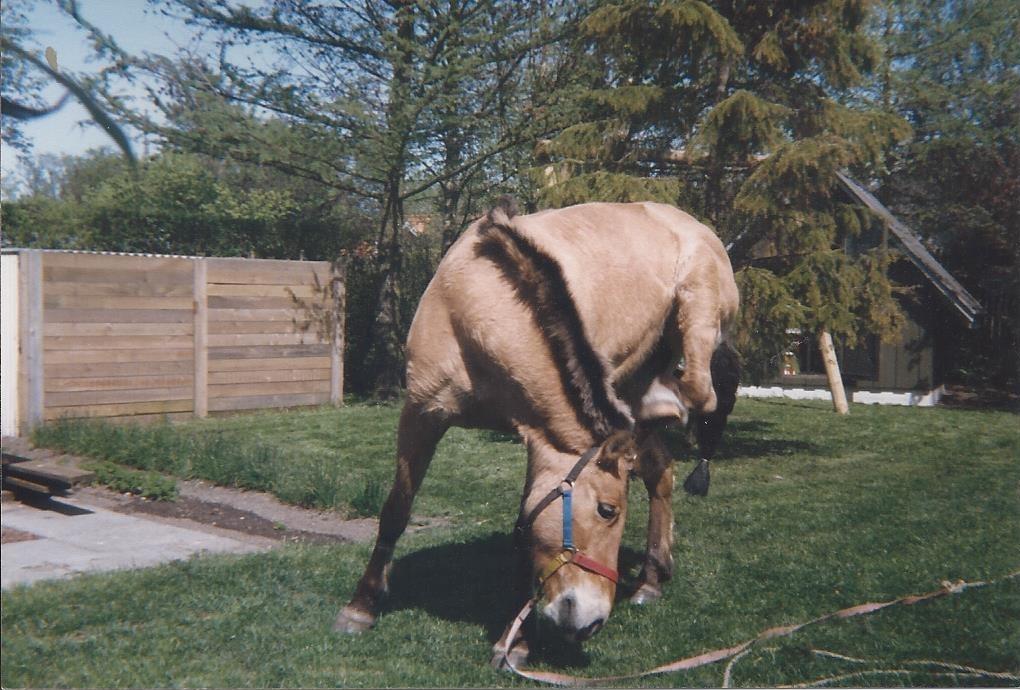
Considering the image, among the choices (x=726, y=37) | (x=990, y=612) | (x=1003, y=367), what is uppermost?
(x=726, y=37)

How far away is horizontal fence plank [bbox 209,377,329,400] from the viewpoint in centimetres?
→ 657

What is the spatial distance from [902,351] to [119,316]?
9.90 m

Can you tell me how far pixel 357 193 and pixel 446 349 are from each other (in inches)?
108

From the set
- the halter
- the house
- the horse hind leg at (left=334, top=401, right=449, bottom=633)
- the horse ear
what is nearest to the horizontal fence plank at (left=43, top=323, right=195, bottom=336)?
the horse hind leg at (left=334, top=401, right=449, bottom=633)

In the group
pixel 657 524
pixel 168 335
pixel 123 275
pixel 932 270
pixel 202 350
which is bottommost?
pixel 657 524

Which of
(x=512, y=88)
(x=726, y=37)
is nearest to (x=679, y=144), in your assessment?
(x=726, y=37)

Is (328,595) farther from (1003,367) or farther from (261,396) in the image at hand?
(1003,367)

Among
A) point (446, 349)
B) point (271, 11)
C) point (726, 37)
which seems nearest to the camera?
point (446, 349)

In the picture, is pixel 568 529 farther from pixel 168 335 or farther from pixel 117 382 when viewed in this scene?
pixel 168 335

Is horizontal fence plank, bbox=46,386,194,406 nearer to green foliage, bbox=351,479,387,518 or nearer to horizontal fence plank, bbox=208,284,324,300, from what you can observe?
horizontal fence plank, bbox=208,284,324,300

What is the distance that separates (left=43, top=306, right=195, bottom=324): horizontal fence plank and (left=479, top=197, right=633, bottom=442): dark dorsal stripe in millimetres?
2298

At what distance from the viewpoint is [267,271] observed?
250 inches

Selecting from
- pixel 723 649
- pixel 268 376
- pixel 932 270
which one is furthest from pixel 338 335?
pixel 932 270

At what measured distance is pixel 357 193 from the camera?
6004 millimetres
